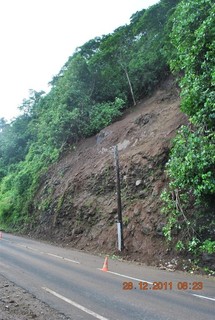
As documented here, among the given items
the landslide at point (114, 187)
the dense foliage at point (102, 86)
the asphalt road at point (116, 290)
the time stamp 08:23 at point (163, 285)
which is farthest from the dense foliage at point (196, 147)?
the dense foliage at point (102, 86)

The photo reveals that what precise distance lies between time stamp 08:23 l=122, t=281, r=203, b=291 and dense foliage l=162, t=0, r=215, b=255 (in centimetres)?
237

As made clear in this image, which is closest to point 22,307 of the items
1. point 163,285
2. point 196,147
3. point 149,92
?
point 163,285

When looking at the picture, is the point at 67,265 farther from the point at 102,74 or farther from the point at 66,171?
the point at 102,74

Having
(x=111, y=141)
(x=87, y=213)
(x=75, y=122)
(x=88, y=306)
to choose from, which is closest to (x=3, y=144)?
(x=75, y=122)

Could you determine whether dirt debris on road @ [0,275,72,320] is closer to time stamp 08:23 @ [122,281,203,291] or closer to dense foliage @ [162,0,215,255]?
time stamp 08:23 @ [122,281,203,291]

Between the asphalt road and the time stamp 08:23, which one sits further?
the time stamp 08:23

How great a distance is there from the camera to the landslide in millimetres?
15641

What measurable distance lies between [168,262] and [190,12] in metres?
11.3

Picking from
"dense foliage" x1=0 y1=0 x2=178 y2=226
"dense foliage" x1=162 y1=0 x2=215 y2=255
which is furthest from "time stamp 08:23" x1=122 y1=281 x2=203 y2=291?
"dense foliage" x1=0 y1=0 x2=178 y2=226

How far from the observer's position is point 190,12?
14742 millimetres

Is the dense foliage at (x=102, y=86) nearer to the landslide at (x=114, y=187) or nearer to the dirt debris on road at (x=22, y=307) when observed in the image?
the landslide at (x=114, y=187)

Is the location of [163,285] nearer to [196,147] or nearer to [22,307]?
[22,307]

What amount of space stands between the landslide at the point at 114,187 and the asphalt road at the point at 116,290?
3.29 meters

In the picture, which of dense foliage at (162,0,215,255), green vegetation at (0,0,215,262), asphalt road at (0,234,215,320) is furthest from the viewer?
green vegetation at (0,0,215,262)
